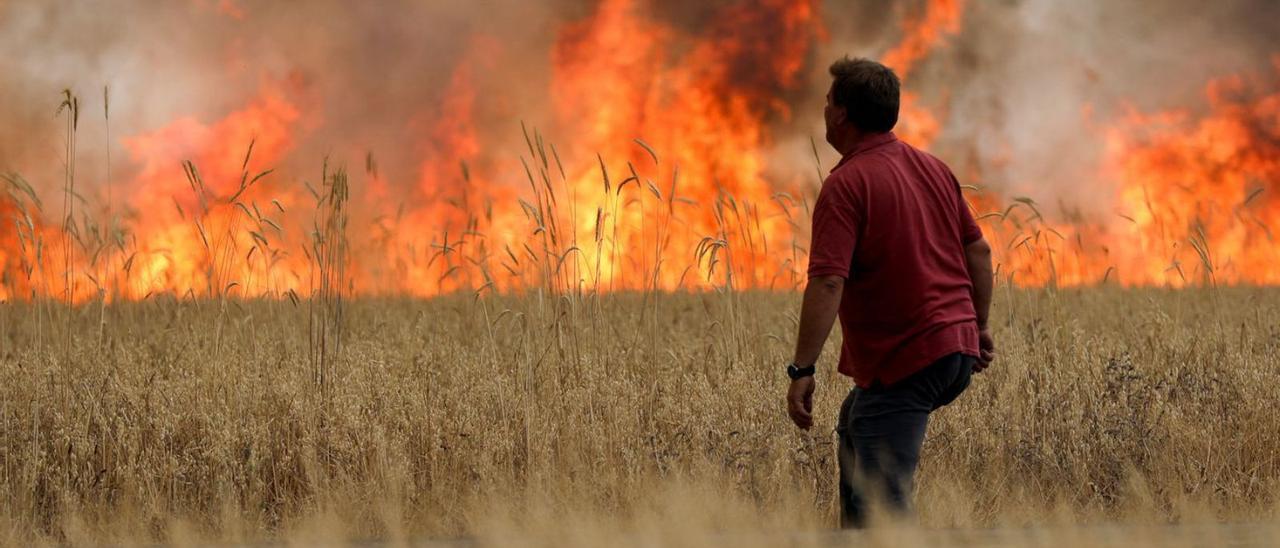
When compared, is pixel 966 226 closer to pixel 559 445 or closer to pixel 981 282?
pixel 981 282

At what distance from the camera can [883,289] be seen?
3.51m

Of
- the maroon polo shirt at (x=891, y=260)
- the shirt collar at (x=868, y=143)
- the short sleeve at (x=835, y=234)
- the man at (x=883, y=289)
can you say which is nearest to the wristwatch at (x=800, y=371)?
the man at (x=883, y=289)

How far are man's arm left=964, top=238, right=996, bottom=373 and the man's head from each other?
0.50 metres

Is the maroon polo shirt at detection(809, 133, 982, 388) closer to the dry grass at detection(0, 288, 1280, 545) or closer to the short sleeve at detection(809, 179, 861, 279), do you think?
the short sleeve at detection(809, 179, 861, 279)

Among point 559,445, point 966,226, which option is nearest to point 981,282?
point 966,226

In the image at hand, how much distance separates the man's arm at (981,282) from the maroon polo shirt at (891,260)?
0.18 metres

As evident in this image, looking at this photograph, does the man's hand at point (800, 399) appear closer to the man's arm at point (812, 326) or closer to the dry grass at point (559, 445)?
the man's arm at point (812, 326)

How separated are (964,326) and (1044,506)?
1.87m

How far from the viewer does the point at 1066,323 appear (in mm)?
7438

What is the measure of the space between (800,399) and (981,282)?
757 mm

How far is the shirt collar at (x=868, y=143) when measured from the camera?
11.7 ft

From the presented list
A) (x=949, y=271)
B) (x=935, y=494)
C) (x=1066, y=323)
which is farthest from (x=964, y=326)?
(x=1066, y=323)

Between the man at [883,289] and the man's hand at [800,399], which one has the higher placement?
the man at [883,289]

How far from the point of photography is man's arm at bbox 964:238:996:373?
12.4ft
